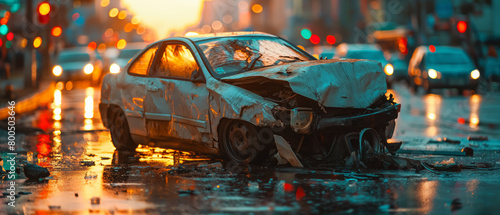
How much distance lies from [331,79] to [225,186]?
1759 mm

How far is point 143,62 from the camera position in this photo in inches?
408

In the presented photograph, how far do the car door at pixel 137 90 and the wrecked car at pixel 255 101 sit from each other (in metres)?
0.02

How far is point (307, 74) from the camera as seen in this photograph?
826 centimetres

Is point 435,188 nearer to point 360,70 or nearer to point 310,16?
point 360,70

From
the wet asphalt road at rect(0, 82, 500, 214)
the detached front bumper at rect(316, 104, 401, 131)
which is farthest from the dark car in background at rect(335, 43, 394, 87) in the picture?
the detached front bumper at rect(316, 104, 401, 131)

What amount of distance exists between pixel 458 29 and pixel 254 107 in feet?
88.6

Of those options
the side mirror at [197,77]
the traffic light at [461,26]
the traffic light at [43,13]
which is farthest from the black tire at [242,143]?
the traffic light at [461,26]

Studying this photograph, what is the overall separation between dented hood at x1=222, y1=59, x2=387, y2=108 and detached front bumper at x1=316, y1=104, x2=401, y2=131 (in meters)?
0.14

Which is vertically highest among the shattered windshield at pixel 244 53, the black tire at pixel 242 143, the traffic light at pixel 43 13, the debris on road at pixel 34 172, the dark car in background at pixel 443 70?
the traffic light at pixel 43 13

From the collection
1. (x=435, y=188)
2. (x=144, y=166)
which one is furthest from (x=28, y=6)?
(x=435, y=188)

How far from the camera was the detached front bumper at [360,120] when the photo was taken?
808cm

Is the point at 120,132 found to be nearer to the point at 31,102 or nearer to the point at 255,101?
the point at 255,101

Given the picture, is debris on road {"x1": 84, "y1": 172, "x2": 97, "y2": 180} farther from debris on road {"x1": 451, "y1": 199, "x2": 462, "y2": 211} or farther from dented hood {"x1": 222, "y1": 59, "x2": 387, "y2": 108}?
debris on road {"x1": 451, "y1": 199, "x2": 462, "y2": 211}

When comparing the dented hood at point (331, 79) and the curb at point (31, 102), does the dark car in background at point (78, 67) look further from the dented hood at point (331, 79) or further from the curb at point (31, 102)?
the dented hood at point (331, 79)
